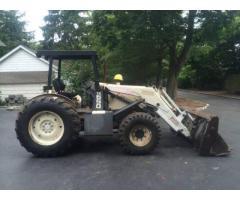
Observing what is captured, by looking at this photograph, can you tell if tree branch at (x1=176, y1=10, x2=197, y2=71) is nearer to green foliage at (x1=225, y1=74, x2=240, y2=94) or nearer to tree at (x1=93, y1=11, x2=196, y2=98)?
tree at (x1=93, y1=11, x2=196, y2=98)

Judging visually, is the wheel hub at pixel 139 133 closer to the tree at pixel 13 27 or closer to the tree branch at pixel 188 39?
the tree branch at pixel 188 39

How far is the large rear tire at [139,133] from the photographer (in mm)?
7168

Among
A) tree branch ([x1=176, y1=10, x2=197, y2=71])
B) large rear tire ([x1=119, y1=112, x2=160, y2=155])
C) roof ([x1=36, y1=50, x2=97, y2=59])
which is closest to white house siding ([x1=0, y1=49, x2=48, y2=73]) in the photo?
tree branch ([x1=176, y1=10, x2=197, y2=71])

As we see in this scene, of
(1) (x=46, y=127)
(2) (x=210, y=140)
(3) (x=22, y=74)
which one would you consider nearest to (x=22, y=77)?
(3) (x=22, y=74)

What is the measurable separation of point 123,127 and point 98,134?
1.81 ft

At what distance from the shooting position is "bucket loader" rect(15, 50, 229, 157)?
7176 mm

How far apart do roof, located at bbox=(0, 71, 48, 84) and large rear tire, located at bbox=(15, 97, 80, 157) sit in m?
18.4

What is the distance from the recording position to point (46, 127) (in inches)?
291

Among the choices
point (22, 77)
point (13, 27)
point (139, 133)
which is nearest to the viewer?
point (139, 133)

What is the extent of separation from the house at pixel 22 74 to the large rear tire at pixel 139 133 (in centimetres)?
1902

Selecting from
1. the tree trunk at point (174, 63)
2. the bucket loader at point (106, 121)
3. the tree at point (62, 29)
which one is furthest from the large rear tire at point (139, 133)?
the tree at point (62, 29)

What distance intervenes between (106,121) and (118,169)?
55.6 inches

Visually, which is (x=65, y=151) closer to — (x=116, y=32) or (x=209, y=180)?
(x=209, y=180)

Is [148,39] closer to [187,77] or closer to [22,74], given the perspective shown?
[22,74]
